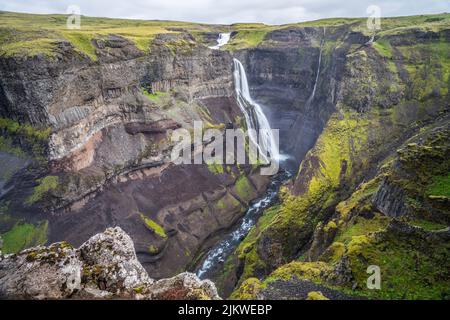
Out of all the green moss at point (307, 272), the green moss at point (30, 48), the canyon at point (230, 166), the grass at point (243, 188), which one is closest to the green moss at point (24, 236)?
the canyon at point (230, 166)

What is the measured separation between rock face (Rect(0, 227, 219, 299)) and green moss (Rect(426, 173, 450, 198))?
1409 cm

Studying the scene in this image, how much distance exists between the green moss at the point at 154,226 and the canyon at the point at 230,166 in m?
0.18

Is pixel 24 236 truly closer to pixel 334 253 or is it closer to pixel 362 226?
pixel 334 253

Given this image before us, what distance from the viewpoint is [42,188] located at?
3488cm

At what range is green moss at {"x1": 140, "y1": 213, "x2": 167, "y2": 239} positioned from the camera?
39062mm

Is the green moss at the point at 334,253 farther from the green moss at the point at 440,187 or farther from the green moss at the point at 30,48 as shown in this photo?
the green moss at the point at 30,48

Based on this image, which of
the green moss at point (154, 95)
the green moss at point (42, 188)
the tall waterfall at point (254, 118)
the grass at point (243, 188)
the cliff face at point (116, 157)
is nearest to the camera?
the green moss at point (42, 188)

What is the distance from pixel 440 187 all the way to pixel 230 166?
34.8 meters

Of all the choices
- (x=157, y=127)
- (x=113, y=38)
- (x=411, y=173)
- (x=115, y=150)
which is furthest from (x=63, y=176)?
(x=411, y=173)

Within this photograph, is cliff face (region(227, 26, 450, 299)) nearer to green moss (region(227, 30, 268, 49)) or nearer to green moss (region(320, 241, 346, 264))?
green moss (region(320, 241, 346, 264))

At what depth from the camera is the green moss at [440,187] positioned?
19.5 metres

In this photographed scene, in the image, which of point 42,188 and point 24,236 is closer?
point 24,236

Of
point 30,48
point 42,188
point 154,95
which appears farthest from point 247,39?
point 42,188

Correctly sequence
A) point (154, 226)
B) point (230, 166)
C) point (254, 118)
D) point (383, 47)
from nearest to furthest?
point (154, 226)
point (230, 166)
point (383, 47)
point (254, 118)
